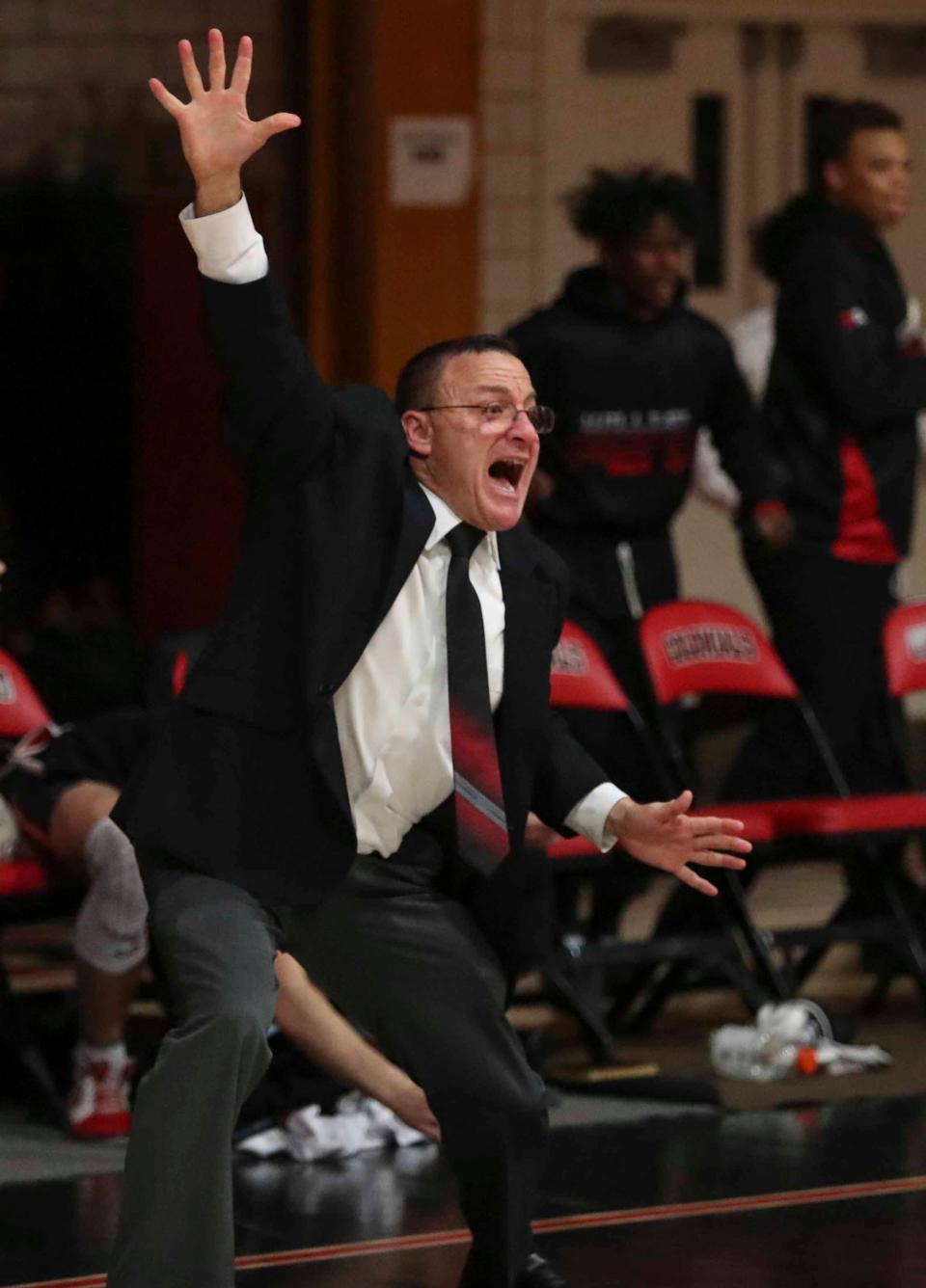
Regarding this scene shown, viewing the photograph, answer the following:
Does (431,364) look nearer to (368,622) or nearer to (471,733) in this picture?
(368,622)

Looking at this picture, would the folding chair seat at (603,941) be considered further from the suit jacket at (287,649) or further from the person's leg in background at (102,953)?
the suit jacket at (287,649)

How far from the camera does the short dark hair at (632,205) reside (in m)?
7.50

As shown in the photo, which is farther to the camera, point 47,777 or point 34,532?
point 34,532

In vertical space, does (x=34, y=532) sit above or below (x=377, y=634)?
below

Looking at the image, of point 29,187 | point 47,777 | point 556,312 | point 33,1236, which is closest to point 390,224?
point 29,187

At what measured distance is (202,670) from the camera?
14.7 feet

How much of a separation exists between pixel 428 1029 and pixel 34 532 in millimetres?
5783

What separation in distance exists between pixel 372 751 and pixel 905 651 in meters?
3.42

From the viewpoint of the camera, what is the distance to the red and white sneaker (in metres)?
6.10

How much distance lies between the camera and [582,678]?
7039 millimetres

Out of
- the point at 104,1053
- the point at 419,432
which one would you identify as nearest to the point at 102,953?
the point at 104,1053

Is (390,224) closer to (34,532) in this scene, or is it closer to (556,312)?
(34,532)

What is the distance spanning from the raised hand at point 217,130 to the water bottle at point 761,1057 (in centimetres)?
307

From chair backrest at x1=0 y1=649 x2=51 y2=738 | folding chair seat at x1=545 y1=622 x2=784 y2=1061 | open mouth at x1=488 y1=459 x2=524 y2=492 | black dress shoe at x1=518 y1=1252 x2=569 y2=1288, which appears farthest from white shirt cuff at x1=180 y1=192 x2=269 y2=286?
folding chair seat at x1=545 y1=622 x2=784 y2=1061
